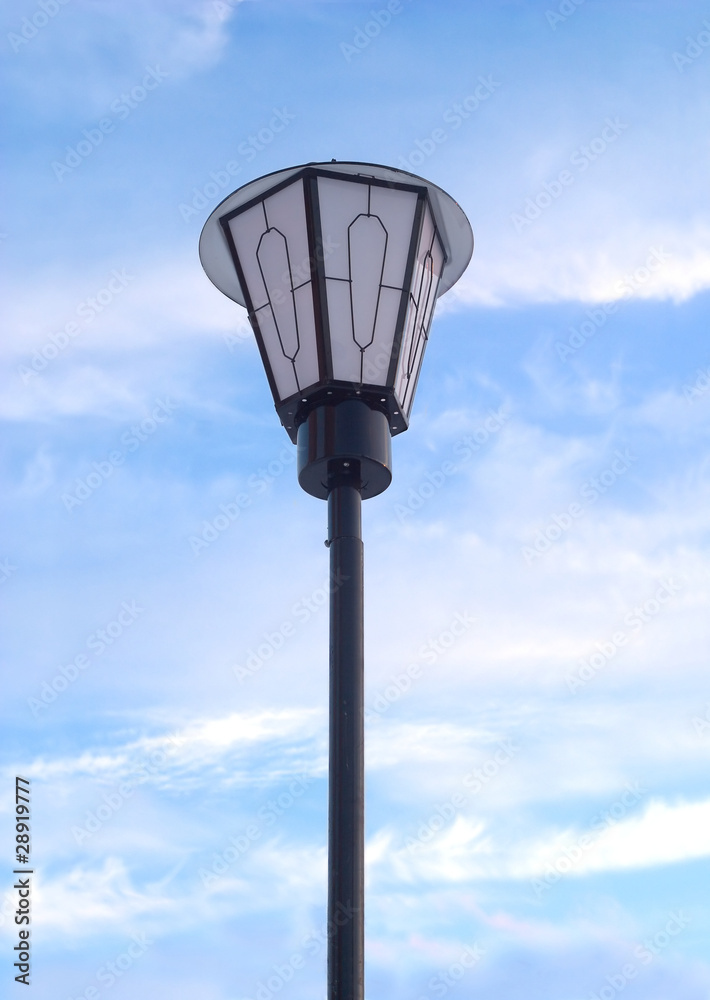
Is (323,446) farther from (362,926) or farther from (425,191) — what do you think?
(362,926)

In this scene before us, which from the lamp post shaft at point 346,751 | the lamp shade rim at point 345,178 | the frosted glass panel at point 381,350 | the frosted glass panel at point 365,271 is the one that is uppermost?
the lamp shade rim at point 345,178

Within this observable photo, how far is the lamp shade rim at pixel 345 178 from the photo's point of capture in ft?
12.1

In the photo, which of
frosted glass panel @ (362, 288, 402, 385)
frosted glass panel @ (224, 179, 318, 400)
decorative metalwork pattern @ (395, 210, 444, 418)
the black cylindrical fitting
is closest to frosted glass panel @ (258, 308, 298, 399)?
frosted glass panel @ (224, 179, 318, 400)

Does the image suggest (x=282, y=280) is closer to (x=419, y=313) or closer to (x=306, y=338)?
(x=306, y=338)

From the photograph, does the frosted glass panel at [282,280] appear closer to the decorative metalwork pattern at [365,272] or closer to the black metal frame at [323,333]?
the black metal frame at [323,333]

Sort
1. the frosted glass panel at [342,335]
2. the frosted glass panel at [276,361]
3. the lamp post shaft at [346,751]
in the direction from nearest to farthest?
1. the lamp post shaft at [346,751]
2. the frosted glass panel at [342,335]
3. the frosted glass panel at [276,361]

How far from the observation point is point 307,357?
3600 mm

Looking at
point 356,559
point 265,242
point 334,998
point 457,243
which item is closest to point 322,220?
point 265,242

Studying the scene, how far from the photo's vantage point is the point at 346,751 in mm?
3098

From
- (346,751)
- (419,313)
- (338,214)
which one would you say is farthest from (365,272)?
(346,751)

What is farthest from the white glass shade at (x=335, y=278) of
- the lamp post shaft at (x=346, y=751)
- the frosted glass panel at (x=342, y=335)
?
the lamp post shaft at (x=346, y=751)

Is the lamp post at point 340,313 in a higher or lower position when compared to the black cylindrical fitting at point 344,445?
higher

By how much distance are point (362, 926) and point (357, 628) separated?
2.83ft

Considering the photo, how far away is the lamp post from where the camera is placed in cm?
354
